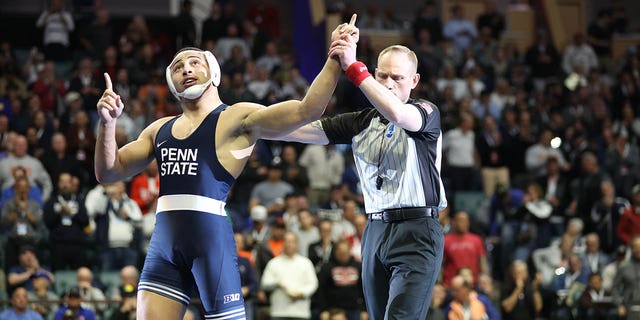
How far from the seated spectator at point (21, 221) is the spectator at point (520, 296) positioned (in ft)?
20.9

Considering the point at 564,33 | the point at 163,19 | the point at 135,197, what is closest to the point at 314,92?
the point at 135,197

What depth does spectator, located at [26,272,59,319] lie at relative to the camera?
488 inches

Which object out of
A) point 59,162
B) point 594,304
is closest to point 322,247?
point 594,304

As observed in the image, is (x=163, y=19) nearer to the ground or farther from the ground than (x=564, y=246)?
farther from the ground

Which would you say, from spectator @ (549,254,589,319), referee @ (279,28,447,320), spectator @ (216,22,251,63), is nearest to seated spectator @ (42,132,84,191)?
spectator @ (216,22,251,63)

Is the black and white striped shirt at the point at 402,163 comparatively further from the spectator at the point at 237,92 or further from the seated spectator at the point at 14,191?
the spectator at the point at 237,92

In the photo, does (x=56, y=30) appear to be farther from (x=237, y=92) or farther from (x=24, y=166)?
(x=24, y=166)

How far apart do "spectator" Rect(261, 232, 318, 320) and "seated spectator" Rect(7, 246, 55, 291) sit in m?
2.80

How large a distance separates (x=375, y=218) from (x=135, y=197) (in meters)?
7.98

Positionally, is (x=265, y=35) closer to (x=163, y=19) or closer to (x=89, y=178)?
(x=163, y=19)

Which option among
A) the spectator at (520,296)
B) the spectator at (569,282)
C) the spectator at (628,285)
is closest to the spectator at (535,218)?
the spectator at (569,282)

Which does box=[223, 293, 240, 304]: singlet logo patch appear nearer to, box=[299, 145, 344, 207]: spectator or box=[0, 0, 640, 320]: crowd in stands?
box=[0, 0, 640, 320]: crowd in stands

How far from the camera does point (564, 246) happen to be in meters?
15.1

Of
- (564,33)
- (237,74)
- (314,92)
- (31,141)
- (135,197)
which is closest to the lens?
(314,92)
